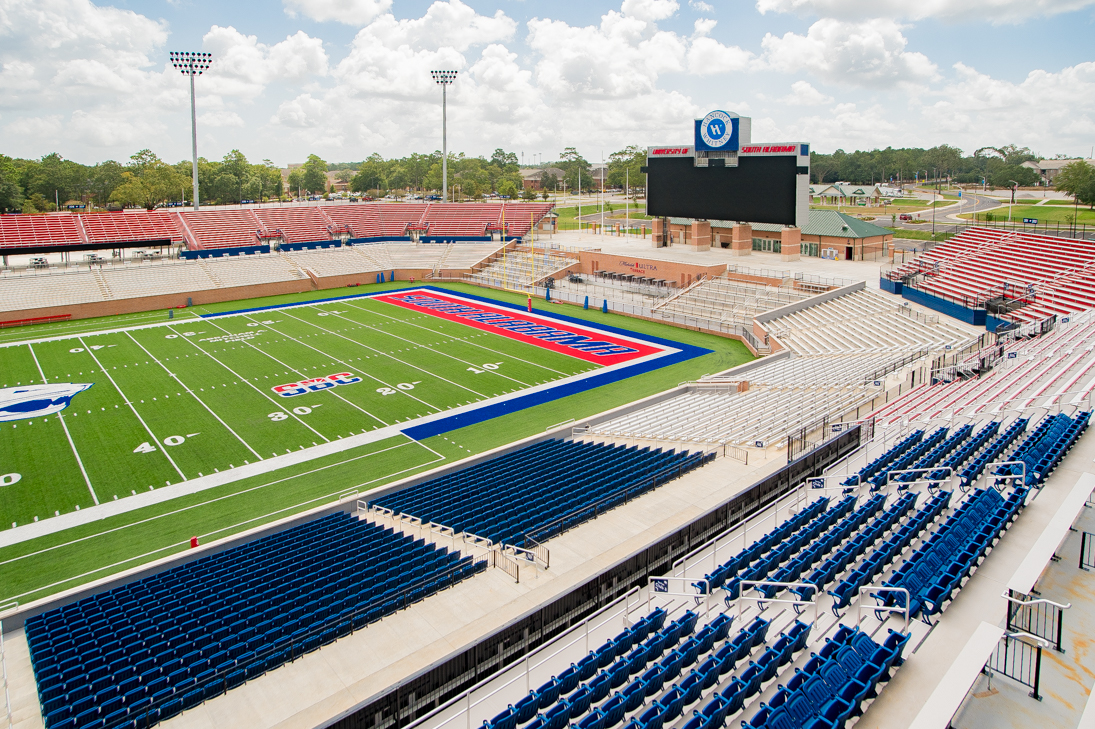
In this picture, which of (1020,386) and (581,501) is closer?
(581,501)

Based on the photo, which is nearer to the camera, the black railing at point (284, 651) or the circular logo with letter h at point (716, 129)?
the black railing at point (284, 651)

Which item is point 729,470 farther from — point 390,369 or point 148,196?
point 148,196

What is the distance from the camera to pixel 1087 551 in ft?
34.9

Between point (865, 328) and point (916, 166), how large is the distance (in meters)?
127

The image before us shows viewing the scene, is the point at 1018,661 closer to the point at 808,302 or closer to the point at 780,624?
the point at 780,624

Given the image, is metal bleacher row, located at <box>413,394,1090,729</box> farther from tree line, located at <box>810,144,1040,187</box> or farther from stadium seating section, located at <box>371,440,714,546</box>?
tree line, located at <box>810,144,1040,187</box>

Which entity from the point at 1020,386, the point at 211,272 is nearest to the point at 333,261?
the point at 211,272

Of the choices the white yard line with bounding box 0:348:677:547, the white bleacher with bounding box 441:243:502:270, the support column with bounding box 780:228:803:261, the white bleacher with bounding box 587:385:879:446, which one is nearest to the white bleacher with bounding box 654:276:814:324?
the support column with bounding box 780:228:803:261

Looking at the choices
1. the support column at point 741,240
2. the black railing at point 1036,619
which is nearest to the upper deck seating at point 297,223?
the support column at point 741,240

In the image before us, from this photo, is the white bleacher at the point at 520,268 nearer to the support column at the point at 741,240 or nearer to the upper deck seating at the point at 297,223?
the support column at the point at 741,240

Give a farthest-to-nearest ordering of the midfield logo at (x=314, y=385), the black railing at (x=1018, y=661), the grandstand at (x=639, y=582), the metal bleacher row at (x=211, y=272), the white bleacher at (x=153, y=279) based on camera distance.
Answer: the white bleacher at (x=153, y=279), the metal bleacher row at (x=211, y=272), the midfield logo at (x=314, y=385), the grandstand at (x=639, y=582), the black railing at (x=1018, y=661)

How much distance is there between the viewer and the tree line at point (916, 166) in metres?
134

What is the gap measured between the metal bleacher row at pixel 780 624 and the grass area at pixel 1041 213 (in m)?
60.9

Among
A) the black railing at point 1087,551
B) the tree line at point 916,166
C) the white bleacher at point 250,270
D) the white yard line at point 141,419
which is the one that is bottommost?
the white yard line at point 141,419
